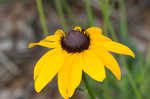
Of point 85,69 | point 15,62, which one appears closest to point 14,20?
point 15,62

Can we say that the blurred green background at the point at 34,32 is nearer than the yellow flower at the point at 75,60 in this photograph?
No

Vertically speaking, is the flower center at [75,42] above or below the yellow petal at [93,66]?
above

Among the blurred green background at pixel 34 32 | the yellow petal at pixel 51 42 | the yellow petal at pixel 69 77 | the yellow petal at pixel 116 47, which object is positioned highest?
the yellow petal at pixel 51 42

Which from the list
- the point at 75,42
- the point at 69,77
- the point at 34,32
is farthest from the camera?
the point at 34,32

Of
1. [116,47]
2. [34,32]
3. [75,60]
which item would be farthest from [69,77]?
[34,32]

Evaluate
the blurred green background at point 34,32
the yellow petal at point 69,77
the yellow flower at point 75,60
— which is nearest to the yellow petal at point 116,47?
the yellow flower at point 75,60

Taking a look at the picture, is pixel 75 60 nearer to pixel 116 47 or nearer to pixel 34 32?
pixel 116 47

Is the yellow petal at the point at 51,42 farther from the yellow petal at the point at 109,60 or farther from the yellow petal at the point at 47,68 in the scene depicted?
the yellow petal at the point at 109,60
